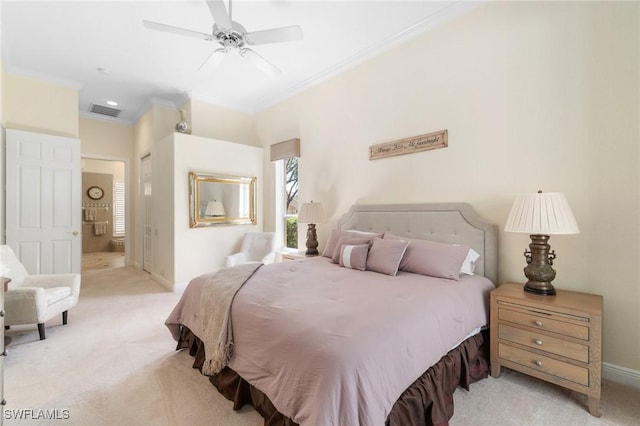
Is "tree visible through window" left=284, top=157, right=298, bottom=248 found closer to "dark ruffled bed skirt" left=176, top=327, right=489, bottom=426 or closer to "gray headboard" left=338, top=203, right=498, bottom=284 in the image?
"gray headboard" left=338, top=203, right=498, bottom=284

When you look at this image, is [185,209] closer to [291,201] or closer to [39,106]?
[291,201]

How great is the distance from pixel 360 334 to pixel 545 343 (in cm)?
141

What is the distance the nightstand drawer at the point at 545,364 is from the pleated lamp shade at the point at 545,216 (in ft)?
2.71

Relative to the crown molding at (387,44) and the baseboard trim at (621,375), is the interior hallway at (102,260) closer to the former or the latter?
the crown molding at (387,44)

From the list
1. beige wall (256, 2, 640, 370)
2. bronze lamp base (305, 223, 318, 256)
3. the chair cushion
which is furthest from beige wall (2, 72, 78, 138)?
beige wall (256, 2, 640, 370)

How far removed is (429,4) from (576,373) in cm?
319

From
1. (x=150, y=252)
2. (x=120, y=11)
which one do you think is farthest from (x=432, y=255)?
(x=150, y=252)

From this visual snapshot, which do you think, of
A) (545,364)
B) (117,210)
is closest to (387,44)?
(545,364)

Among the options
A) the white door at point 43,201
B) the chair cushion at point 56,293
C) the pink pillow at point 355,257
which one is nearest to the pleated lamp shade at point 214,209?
the white door at point 43,201

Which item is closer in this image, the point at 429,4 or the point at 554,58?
the point at 554,58

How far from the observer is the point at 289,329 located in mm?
1479

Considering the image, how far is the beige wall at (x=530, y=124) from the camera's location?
2053mm

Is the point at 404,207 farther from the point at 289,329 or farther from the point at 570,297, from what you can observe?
the point at 289,329

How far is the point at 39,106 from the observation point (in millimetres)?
4113
